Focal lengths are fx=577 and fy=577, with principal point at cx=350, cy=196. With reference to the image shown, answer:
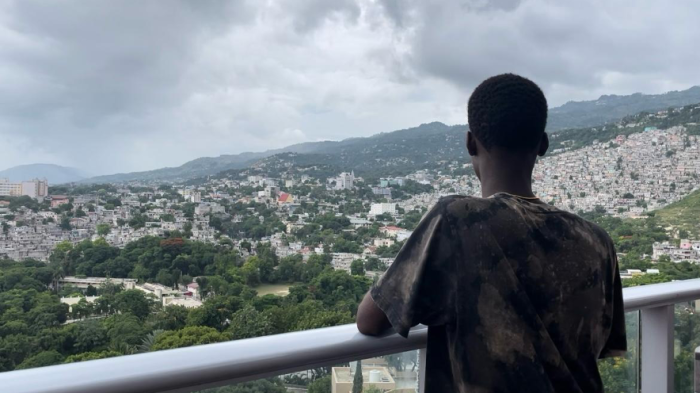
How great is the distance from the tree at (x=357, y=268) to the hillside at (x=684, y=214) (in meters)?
2.26

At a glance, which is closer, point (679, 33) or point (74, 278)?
point (74, 278)

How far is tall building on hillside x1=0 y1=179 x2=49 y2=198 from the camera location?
3790mm

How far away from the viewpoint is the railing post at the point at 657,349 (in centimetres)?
211

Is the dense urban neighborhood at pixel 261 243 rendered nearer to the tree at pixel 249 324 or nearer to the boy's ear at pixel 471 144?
the tree at pixel 249 324

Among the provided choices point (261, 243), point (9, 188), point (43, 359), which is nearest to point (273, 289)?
point (261, 243)

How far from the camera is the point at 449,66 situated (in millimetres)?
4152

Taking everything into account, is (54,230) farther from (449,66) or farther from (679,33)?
(679,33)

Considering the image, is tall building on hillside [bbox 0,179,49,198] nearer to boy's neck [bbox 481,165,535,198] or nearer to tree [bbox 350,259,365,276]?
tree [bbox 350,259,365,276]

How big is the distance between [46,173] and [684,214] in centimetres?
467

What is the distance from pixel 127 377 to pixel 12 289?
103 inches

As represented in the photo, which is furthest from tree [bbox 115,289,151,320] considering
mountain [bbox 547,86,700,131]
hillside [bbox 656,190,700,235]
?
mountain [bbox 547,86,700,131]

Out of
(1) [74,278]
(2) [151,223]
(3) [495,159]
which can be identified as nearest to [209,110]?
(2) [151,223]

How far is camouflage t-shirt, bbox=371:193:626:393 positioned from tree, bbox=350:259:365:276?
82.2 inches

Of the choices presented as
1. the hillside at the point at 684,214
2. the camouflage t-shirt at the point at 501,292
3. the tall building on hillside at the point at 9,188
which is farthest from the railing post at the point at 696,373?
the tall building on hillside at the point at 9,188
